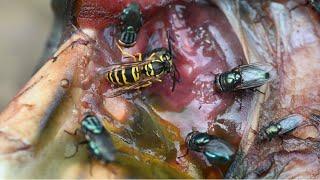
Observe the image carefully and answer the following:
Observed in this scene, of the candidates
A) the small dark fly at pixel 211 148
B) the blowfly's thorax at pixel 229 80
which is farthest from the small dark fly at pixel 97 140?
the blowfly's thorax at pixel 229 80

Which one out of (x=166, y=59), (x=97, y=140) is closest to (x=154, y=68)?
(x=166, y=59)

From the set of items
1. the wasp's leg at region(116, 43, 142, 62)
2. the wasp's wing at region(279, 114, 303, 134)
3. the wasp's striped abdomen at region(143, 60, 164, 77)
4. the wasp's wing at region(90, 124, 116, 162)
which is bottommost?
the wasp's wing at region(279, 114, 303, 134)

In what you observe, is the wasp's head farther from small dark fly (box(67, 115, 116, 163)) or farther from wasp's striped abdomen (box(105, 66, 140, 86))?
small dark fly (box(67, 115, 116, 163))

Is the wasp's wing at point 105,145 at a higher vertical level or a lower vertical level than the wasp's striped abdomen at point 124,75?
lower

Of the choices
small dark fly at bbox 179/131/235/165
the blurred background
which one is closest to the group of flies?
small dark fly at bbox 179/131/235/165

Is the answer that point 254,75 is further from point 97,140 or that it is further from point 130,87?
point 97,140

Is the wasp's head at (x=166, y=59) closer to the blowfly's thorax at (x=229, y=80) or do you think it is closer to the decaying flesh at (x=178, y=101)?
the decaying flesh at (x=178, y=101)

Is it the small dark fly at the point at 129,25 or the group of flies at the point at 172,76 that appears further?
the small dark fly at the point at 129,25
